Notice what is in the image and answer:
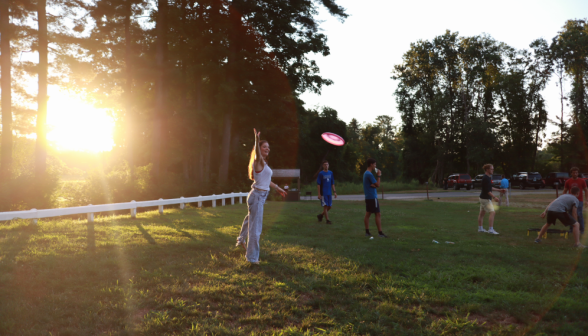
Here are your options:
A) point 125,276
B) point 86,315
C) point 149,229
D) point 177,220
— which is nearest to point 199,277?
point 125,276

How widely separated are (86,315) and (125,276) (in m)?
1.59

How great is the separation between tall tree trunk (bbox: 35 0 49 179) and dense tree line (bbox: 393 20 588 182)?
44740mm

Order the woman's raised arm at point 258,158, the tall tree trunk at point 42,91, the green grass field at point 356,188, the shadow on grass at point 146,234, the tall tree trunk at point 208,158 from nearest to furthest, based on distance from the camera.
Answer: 1. the woman's raised arm at point 258,158
2. the shadow on grass at point 146,234
3. the tall tree trunk at point 42,91
4. the tall tree trunk at point 208,158
5. the green grass field at point 356,188

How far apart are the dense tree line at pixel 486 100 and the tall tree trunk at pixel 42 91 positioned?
147 ft

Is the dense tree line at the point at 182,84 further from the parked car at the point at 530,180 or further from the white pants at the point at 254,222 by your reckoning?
the white pants at the point at 254,222

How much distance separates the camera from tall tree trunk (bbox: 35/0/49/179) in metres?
17.6

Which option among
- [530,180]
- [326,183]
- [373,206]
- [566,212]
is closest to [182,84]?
[326,183]

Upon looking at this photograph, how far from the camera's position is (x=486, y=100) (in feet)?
179

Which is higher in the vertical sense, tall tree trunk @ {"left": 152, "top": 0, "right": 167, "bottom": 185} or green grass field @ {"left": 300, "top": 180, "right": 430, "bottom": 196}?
tall tree trunk @ {"left": 152, "top": 0, "right": 167, "bottom": 185}

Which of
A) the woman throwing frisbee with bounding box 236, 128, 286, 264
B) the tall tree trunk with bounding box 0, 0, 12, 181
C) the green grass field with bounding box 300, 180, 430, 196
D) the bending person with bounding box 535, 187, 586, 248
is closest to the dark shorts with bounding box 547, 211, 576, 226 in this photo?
the bending person with bounding box 535, 187, 586, 248

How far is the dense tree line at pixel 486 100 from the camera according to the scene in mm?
49531

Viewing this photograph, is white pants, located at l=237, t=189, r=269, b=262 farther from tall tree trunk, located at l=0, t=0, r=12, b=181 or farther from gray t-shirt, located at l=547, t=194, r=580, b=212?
tall tree trunk, located at l=0, t=0, r=12, b=181

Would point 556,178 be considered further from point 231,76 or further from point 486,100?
point 231,76

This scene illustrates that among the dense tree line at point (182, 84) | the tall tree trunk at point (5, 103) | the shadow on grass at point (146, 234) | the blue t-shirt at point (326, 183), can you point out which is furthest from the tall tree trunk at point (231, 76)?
the shadow on grass at point (146, 234)
